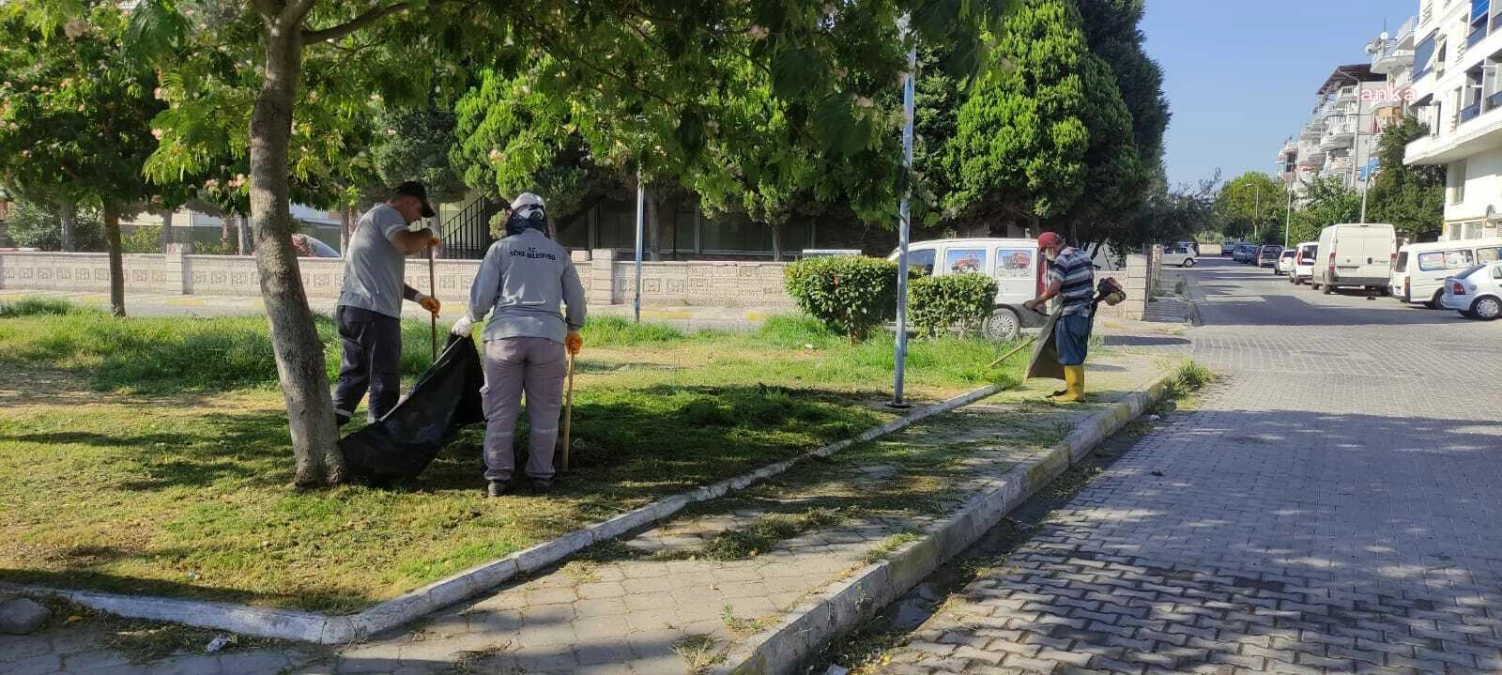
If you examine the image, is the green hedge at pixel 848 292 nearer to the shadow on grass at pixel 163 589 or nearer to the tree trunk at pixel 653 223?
the shadow on grass at pixel 163 589

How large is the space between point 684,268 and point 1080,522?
17345 mm

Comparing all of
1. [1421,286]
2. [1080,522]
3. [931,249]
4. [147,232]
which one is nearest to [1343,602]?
[1080,522]

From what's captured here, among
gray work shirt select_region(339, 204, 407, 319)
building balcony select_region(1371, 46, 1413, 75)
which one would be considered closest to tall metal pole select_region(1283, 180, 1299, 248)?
building balcony select_region(1371, 46, 1413, 75)

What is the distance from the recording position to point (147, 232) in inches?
1451

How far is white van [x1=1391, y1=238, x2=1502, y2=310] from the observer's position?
984 inches

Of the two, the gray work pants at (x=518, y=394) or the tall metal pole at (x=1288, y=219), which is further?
the tall metal pole at (x=1288, y=219)

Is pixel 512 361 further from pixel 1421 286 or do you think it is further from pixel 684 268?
pixel 1421 286

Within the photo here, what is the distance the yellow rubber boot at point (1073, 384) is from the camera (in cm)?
955

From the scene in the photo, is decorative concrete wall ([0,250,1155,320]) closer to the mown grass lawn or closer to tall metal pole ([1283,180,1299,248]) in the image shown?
the mown grass lawn

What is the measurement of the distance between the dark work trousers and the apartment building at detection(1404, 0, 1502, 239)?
1393 inches

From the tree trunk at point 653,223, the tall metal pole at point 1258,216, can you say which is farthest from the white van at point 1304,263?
the tall metal pole at point 1258,216

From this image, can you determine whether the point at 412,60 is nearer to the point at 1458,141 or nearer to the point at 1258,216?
the point at 1458,141

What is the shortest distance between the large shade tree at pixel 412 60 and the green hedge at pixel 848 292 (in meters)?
7.33

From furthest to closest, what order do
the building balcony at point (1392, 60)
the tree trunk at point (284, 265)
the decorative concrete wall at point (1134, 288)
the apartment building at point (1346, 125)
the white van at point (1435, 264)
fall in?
1. the apartment building at point (1346, 125)
2. the building balcony at point (1392, 60)
3. the white van at point (1435, 264)
4. the decorative concrete wall at point (1134, 288)
5. the tree trunk at point (284, 265)
